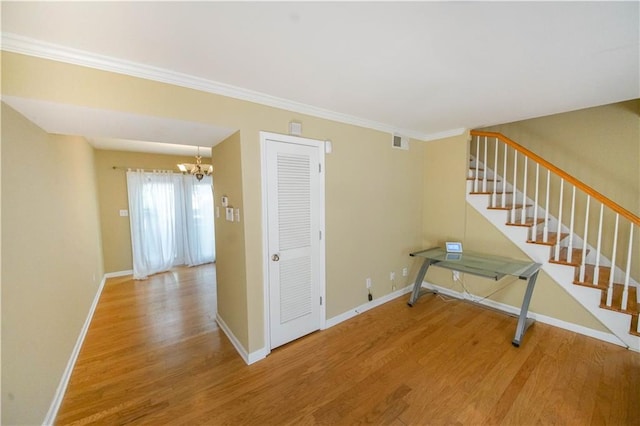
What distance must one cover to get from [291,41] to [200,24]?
482 millimetres

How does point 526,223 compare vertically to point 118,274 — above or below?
above

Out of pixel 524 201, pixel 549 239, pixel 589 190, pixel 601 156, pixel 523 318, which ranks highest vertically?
pixel 601 156

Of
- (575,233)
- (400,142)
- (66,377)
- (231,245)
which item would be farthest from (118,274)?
(575,233)

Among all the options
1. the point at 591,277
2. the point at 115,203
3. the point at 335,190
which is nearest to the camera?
the point at 591,277

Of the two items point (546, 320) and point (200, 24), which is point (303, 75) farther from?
point (546, 320)

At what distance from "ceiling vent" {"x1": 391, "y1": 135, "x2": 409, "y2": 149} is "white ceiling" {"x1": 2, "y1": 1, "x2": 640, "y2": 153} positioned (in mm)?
1084

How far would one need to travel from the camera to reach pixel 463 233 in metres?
3.51

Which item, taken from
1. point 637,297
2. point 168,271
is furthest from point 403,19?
point 168,271

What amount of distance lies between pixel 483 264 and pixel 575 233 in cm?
145

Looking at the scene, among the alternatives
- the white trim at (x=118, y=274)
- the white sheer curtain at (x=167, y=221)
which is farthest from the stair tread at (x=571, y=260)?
the white trim at (x=118, y=274)

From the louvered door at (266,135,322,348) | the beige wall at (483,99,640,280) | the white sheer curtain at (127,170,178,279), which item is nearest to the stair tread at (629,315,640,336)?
the beige wall at (483,99,640,280)

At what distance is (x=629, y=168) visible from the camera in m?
2.76

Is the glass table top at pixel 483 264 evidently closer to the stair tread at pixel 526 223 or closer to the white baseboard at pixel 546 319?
the stair tread at pixel 526 223

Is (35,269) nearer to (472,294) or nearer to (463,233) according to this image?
(463,233)
